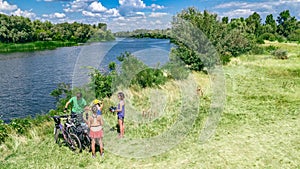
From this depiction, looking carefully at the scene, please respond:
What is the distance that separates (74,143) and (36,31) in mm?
89442

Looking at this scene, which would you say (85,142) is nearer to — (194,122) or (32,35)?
(194,122)

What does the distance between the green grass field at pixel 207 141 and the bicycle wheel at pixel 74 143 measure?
22 centimetres

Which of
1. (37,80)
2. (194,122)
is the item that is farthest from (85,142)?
(37,80)

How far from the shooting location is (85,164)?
24.8ft

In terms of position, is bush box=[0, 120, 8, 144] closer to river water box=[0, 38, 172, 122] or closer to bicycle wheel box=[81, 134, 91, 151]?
bicycle wheel box=[81, 134, 91, 151]

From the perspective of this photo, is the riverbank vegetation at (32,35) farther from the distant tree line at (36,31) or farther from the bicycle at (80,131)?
the bicycle at (80,131)

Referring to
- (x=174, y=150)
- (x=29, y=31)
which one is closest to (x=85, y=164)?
(x=174, y=150)

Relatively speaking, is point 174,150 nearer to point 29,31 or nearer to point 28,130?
point 28,130

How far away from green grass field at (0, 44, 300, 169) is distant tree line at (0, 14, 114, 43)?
174 ft

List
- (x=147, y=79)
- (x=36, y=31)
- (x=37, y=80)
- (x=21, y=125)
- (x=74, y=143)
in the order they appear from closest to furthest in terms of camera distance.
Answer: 1. (x=74, y=143)
2. (x=21, y=125)
3. (x=147, y=79)
4. (x=37, y=80)
5. (x=36, y=31)

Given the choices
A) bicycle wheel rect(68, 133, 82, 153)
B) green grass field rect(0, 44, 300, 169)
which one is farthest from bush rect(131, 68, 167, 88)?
bicycle wheel rect(68, 133, 82, 153)

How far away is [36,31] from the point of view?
289 feet

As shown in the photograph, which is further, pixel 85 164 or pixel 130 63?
pixel 130 63

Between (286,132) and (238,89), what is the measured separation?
7.63 metres
